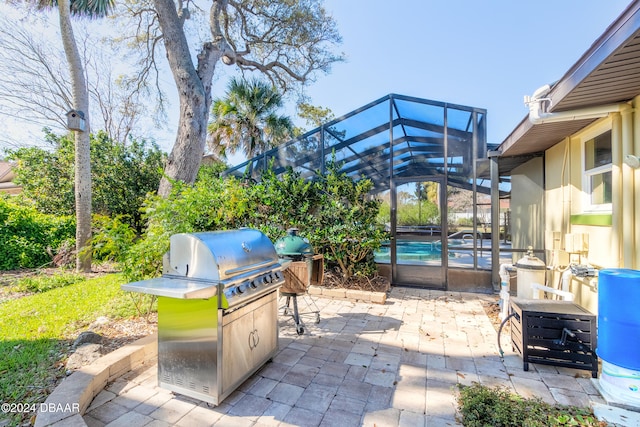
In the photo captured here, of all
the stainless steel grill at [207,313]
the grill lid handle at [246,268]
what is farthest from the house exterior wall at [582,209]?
the stainless steel grill at [207,313]

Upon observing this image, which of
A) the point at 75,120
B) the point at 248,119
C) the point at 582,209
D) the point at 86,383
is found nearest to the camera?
the point at 86,383

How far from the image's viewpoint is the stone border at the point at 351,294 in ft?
16.4

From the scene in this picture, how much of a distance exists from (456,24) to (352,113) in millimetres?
4093

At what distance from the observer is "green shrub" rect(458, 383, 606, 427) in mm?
2029

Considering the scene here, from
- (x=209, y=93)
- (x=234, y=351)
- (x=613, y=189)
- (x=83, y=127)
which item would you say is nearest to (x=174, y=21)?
(x=209, y=93)

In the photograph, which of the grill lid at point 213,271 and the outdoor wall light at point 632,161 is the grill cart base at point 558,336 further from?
the grill lid at point 213,271

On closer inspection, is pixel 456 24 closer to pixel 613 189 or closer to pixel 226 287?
pixel 613 189

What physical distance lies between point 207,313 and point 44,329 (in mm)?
2942

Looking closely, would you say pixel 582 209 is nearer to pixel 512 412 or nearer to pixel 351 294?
pixel 512 412

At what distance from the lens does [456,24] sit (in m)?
7.49

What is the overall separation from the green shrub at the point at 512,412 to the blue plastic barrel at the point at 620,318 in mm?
502

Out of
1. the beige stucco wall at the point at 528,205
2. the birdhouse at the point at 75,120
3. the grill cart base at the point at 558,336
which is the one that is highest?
the birdhouse at the point at 75,120

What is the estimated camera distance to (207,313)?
2.15m

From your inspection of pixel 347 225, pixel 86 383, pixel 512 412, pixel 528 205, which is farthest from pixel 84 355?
pixel 528 205
